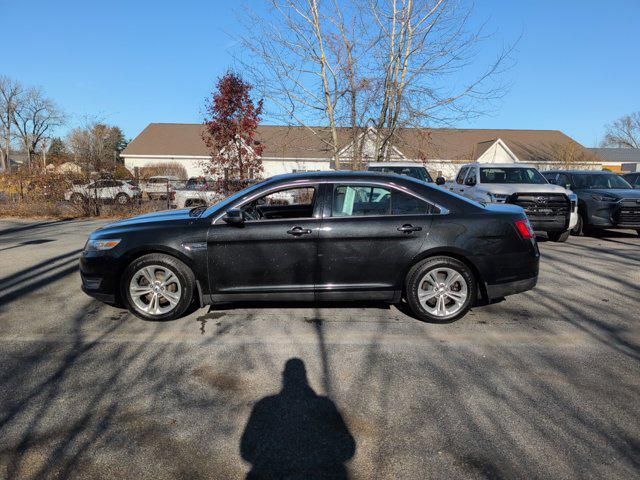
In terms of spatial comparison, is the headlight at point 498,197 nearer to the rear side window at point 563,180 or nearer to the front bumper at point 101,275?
the rear side window at point 563,180

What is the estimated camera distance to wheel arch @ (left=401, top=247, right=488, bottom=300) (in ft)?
15.3

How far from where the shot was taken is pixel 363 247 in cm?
464

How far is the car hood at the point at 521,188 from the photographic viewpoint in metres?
9.76

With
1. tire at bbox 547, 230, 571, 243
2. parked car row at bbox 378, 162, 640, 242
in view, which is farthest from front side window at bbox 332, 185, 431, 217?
tire at bbox 547, 230, 571, 243

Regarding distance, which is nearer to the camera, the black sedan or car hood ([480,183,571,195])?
the black sedan

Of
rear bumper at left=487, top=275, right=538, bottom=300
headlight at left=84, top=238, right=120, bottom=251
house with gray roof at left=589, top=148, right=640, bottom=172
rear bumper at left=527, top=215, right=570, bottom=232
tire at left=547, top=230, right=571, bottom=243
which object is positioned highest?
house with gray roof at left=589, top=148, right=640, bottom=172

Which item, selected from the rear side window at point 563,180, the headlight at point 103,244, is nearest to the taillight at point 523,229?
the headlight at point 103,244

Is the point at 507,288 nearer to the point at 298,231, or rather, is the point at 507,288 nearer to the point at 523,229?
the point at 523,229

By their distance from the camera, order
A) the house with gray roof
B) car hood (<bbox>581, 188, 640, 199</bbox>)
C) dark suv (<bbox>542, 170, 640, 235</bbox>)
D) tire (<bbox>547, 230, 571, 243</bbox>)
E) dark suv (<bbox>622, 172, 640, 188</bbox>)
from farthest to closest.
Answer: the house with gray roof < dark suv (<bbox>622, 172, 640, 188</bbox>) < car hood (<bbox>581, 188, 640, 199</bbox>) < dark suv (<bbox>542, 170, 640, 235</bbox>) < tire (<bbox>547, 230, 571, 243</bbox>)

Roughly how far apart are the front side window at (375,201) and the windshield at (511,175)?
7256 mm

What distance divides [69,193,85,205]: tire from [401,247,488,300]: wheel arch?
14.0 metres

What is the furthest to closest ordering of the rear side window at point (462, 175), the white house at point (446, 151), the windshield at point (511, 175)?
the white house at point (446, 151), the rear side window at point (462, 175), the windshield at point (511, 175)

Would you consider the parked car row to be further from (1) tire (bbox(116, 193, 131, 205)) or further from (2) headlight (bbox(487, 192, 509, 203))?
(1) tire (bbox(116, 193, 131, 205))

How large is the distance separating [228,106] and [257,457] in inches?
452
